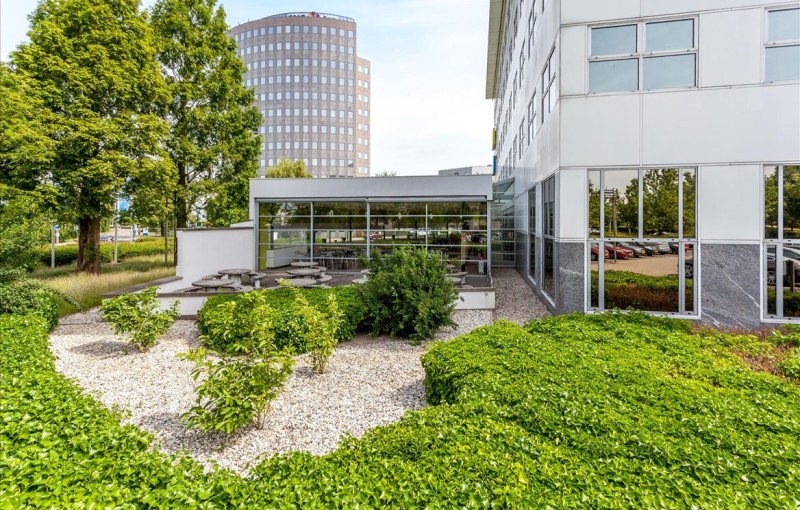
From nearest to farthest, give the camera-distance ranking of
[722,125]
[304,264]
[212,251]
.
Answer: [722,125], [212,251], [304,264]

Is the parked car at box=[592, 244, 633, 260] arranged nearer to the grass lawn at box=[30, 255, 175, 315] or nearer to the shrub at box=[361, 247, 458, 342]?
the shrub at box=[361, 247, 458, 342]

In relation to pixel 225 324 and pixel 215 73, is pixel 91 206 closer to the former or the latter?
pixel 215 73

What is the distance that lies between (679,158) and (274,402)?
10.9 metres

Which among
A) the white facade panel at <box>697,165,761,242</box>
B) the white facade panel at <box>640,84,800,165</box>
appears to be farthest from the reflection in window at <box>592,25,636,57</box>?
the white facade panel at <box>697,165,761,242</box>

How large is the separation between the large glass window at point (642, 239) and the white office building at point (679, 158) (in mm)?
26

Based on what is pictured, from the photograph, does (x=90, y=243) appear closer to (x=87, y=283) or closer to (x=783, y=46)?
(x=87, y=283)

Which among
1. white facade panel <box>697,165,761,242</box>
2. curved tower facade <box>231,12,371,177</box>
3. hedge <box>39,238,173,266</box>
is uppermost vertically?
curved tower facade <box>231,12,371,177</box>

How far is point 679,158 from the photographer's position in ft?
32.3

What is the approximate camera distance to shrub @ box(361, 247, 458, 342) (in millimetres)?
9555

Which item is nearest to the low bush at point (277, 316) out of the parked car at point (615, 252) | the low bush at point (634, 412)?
the low bush at point (634, 412)

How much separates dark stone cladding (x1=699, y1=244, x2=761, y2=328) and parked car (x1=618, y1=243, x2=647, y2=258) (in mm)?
1345

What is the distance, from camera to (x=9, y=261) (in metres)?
9.98

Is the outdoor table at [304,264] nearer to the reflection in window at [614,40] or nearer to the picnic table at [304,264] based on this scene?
the picnic table at [304,264]

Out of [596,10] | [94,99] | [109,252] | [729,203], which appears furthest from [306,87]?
[729,203]
